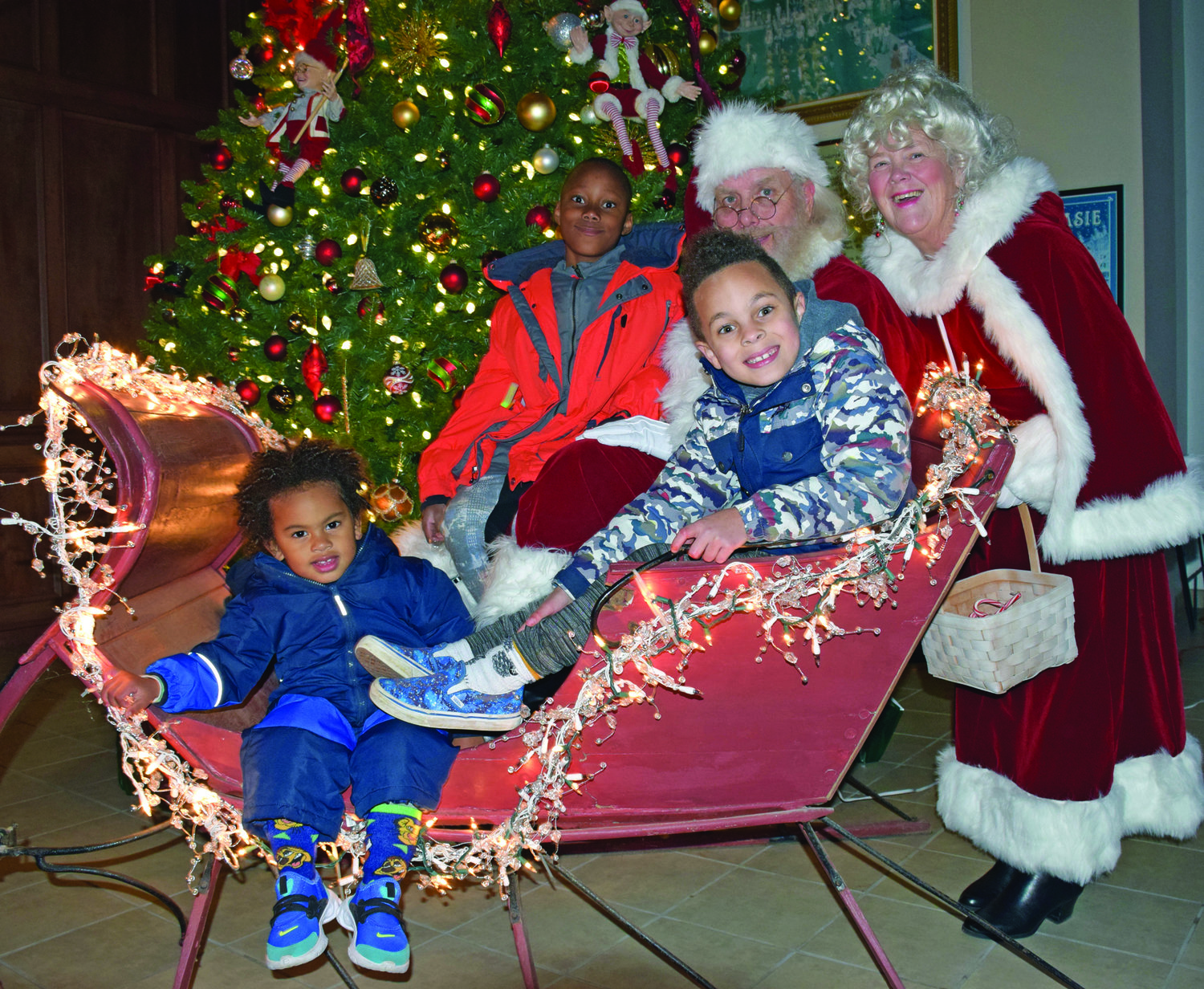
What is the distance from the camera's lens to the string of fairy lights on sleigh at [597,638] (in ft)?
4.90

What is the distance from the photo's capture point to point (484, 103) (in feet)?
11.2

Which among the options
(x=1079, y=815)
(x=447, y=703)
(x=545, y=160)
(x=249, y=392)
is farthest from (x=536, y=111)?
(x=1079, y=815)

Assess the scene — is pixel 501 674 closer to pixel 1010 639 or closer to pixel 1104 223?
pixel 1010 639

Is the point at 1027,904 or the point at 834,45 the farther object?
the point at 834,45

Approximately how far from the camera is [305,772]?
1.78m

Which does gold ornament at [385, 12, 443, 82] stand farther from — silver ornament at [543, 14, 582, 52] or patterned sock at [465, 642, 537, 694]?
patterned sock at [465, 642, 537, 694]

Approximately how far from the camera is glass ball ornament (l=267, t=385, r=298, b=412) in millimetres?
3809

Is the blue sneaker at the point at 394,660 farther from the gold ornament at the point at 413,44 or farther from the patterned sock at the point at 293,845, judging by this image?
the gold ornament at the point at 413,44

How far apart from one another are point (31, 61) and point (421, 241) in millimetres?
2694

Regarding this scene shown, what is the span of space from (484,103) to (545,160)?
0.94ft

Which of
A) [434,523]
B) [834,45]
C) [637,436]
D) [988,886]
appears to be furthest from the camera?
[834,45]

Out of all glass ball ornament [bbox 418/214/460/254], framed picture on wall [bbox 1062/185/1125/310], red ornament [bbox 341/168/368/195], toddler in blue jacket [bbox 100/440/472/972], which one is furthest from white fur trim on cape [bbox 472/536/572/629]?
framed picture on wall [bbox 1062/185/1125/310]

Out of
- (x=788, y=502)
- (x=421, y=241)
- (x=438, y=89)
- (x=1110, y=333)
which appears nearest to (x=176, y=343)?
(x=421, y=241)

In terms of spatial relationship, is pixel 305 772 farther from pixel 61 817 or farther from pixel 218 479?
pixel 61 817
